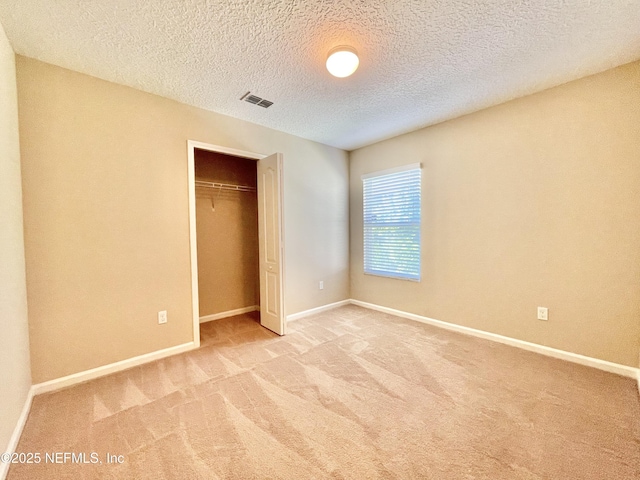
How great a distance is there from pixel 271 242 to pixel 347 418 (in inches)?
82.1

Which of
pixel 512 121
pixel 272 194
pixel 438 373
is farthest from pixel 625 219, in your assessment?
pixel 272 194

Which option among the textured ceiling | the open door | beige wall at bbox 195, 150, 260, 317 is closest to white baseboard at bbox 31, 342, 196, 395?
the open door

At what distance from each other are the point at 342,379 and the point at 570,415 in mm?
1575

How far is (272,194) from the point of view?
315 cm

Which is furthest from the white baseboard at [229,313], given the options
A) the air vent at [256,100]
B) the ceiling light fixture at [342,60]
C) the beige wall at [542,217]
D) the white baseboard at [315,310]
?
the ceiling light fixture at [342,60]

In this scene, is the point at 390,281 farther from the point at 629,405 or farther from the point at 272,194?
the point at 629,405

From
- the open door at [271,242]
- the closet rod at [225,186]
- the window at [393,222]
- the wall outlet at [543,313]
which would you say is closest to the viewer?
the wall outlet at [543,313]

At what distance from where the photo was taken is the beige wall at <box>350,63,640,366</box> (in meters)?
2.16

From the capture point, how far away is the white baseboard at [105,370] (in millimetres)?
2035

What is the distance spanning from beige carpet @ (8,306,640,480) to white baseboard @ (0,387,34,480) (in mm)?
37

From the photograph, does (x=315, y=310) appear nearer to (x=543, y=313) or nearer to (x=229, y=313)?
(x=229, y=313)

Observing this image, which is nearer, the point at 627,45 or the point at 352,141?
the point at 627,45

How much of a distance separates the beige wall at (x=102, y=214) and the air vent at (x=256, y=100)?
51cm

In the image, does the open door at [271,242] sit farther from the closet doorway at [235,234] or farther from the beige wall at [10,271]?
the beige wall at [10,271]
